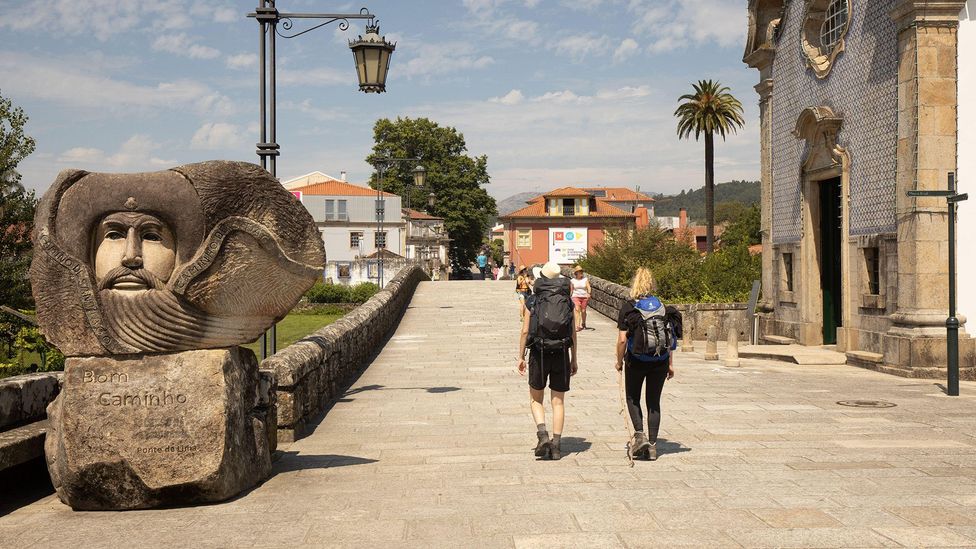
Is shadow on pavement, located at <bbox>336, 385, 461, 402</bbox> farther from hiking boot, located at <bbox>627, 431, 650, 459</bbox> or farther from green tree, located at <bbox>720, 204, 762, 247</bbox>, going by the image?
green tree, located at <bbox>720, 204, 762, 247</bbox>

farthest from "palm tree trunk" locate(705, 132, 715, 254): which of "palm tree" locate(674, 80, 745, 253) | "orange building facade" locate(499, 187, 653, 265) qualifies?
"orange building facade" locate(499, 187, 653, 265)

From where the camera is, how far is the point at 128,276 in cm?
584

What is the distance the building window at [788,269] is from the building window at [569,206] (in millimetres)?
56968

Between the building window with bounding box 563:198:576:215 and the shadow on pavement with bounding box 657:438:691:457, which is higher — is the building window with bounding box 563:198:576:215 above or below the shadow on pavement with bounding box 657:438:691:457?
above

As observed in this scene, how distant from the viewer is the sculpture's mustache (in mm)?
5820

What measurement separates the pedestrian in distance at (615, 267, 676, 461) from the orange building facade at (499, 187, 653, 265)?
2628 inches

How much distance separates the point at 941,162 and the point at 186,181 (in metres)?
11.5

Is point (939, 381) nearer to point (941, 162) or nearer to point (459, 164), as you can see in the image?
point (941, 162)

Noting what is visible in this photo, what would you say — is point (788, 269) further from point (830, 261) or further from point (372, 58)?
point (372, 58)

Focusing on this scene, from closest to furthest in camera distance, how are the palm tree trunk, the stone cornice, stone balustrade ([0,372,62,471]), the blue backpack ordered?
stone balustrade ([0,372,62,471])
the blue backpack
the stone cornice
the palm tree trunk

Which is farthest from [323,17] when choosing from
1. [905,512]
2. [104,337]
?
[905,512]

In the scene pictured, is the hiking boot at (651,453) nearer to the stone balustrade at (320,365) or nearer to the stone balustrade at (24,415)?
the stone balustrade at (320,365)

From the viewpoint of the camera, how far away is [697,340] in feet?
68.4

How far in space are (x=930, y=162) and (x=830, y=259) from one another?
14.8 ft
